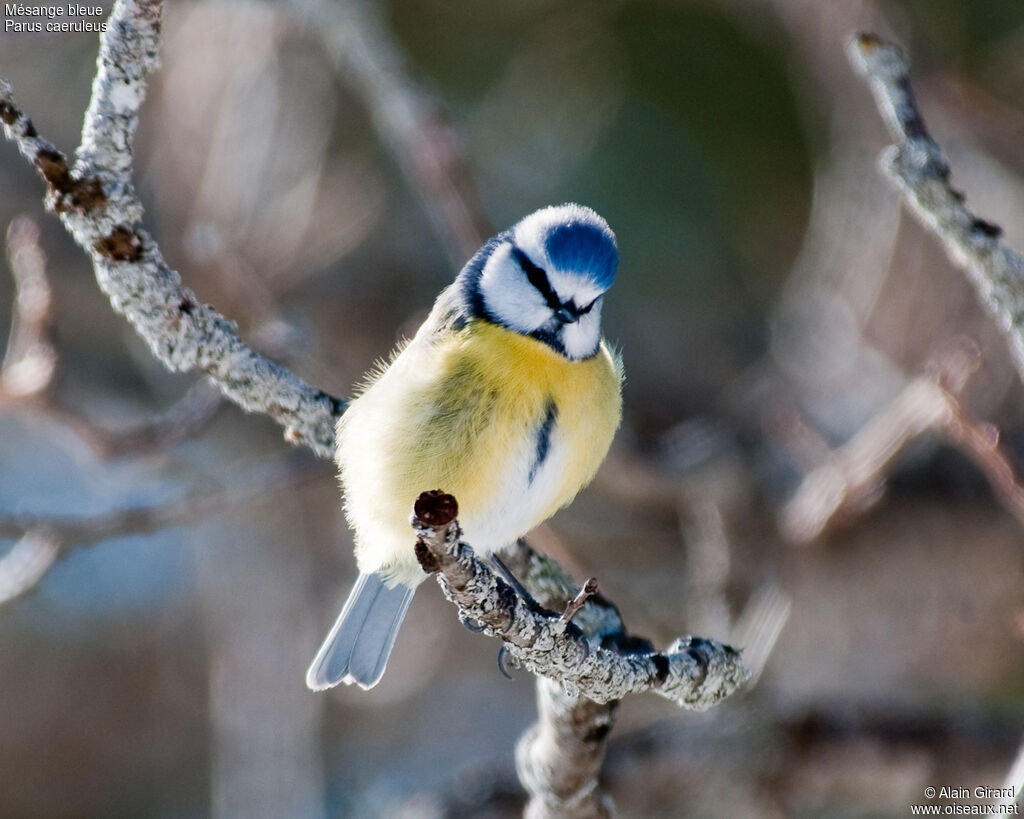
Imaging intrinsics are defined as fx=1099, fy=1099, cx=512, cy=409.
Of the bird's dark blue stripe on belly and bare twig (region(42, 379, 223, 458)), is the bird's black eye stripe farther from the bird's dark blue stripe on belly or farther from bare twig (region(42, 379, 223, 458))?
bare twig (region(42, 379, 223, 458))

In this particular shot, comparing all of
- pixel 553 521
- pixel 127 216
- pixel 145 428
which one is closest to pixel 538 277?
pixel 127 216

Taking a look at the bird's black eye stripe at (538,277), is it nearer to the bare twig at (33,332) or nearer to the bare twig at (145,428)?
the bare twig at (145,428)

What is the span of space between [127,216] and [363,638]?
45.6 inches

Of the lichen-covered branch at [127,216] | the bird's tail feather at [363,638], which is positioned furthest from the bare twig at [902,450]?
the lichen-covered branch at [127,216]

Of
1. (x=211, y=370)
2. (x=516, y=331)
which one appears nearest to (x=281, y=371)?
(x=211, y=370)

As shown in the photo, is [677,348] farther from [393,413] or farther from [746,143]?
[393,413]

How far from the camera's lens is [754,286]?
20.7ft

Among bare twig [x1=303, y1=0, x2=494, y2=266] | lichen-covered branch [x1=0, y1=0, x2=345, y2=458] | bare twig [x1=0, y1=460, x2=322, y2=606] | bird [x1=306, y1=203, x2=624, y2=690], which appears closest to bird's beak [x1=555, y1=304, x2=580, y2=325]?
bird [x1=306, y1=203, x2=624, y2=690]

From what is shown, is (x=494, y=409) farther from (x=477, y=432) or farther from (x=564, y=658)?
(x=564, y=658)

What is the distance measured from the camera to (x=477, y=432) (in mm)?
2131

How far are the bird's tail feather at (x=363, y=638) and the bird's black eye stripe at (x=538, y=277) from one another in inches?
29.9

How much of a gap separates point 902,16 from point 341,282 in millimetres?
2675

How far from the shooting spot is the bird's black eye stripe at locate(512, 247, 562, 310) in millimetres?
2293

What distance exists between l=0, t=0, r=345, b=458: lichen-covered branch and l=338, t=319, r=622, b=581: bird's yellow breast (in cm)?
26
